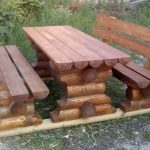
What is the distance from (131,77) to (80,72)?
0.65m

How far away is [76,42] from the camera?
408cm

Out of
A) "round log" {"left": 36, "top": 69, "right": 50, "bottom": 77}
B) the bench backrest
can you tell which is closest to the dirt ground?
the bench backrest

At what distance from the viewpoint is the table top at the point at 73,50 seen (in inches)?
132

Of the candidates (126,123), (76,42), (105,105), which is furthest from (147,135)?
(76,42)

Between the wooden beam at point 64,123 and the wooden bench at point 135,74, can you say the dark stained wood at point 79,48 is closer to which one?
the wooden bench at point 135,74

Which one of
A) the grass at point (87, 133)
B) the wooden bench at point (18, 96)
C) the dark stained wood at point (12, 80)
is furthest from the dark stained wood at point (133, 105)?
the dark stained wood at point (12, 80)

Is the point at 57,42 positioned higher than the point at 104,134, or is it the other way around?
the point at 57,42

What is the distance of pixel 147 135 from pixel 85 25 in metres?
3.81

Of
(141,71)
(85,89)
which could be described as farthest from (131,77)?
(85,89)

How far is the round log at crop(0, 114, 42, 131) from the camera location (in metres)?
3.47

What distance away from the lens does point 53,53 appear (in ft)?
11.6

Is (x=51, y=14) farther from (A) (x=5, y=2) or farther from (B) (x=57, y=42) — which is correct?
(B) (x=57, y=42)

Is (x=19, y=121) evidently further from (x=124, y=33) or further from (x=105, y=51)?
(x=124, y=33)

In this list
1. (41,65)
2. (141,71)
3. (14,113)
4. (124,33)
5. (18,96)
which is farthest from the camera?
(41,65)
